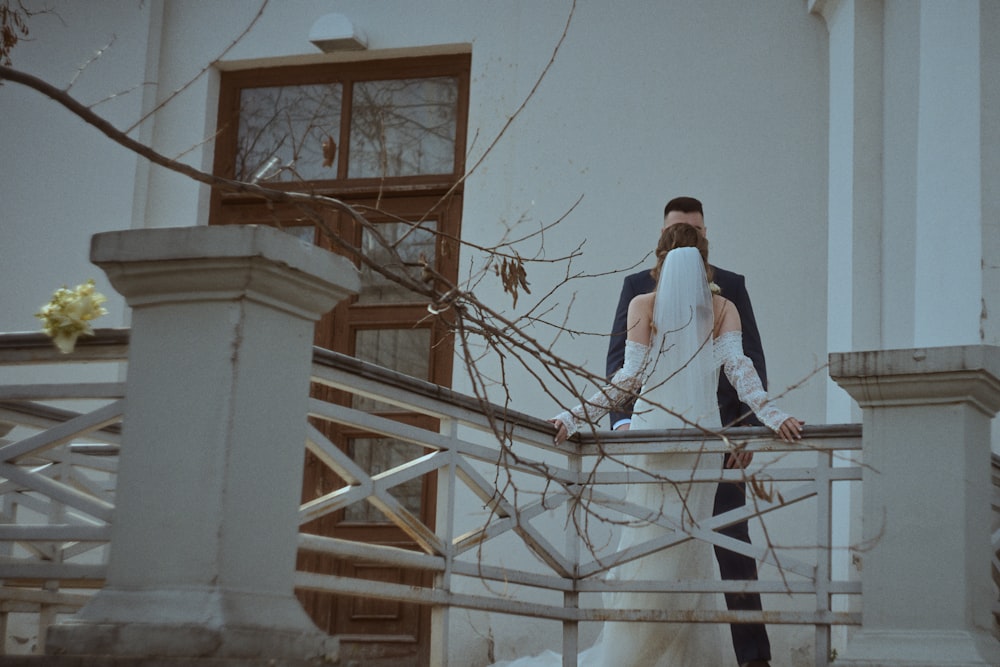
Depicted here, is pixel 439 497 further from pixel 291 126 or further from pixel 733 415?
pixel 291 126

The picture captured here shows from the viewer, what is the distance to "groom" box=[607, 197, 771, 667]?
208 inches

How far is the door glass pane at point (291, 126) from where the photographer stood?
8.45 m

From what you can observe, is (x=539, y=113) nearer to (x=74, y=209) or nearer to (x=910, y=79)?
(x=910, y=79)

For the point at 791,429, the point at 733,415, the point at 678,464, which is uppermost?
the point at 733,415

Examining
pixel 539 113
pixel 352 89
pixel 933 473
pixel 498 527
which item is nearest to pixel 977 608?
pixel 933 473

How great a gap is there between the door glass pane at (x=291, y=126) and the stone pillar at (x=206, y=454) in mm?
5553

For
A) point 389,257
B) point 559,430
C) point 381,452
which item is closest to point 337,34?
point 389,257

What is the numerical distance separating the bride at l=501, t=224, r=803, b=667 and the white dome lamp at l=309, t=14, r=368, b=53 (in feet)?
10.3

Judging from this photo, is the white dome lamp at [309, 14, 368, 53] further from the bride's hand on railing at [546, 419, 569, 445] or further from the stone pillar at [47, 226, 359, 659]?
the stone pillar at [47, 226, 359, 659]

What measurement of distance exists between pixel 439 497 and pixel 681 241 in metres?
1.73

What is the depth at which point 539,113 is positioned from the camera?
800 cm

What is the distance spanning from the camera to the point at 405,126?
8352 mm

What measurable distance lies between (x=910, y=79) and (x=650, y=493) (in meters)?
2.55

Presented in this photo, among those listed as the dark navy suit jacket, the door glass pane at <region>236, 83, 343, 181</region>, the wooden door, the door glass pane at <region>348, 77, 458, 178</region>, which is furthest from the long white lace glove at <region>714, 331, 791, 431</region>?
the door glass pane at <region>236, 83, 343, 181</region>
